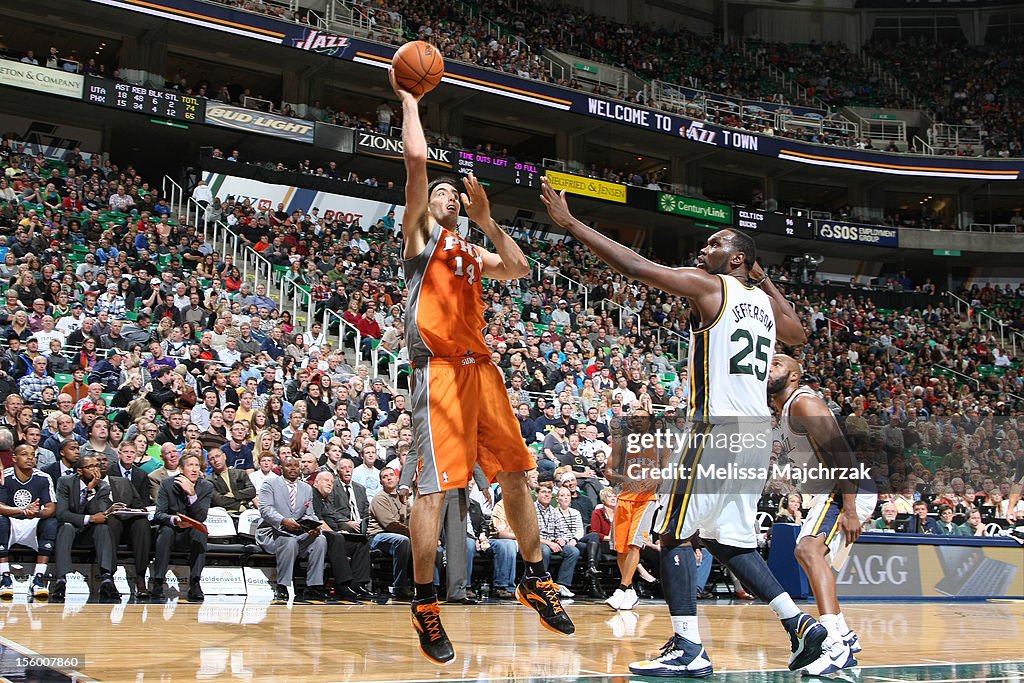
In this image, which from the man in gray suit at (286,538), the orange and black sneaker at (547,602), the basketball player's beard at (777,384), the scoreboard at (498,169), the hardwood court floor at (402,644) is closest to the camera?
the hardwood court floor at (402,644)

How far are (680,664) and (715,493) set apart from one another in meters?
0.81

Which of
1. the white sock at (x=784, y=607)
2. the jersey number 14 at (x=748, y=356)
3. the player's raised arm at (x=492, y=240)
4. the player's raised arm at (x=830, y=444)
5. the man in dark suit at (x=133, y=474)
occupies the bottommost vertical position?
the white sock at (x=784, y=607)

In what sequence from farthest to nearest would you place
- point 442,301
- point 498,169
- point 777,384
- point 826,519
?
point 498,169 < point 777,384 < point 826,519 < point 442,301

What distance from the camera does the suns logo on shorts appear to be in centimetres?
836

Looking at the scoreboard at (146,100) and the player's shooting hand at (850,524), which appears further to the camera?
the scoreboard at (146,100)

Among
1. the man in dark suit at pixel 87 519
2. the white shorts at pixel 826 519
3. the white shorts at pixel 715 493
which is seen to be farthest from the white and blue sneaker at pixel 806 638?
the man in dark suit at pixel 87 519

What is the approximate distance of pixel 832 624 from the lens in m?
5.03

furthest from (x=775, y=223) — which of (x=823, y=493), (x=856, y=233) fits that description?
(x=823, y=493)

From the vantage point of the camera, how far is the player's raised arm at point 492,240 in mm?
5016

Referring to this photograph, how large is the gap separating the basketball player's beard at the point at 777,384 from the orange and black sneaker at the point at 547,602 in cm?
178

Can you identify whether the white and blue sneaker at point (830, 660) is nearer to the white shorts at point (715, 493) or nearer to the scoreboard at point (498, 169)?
the white shorts at point (715, 493)

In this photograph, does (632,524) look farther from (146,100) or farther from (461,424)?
(146,100)

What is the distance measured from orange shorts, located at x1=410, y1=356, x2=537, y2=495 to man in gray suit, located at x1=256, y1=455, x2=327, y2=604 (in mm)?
4352

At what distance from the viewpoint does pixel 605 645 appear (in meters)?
5.80
